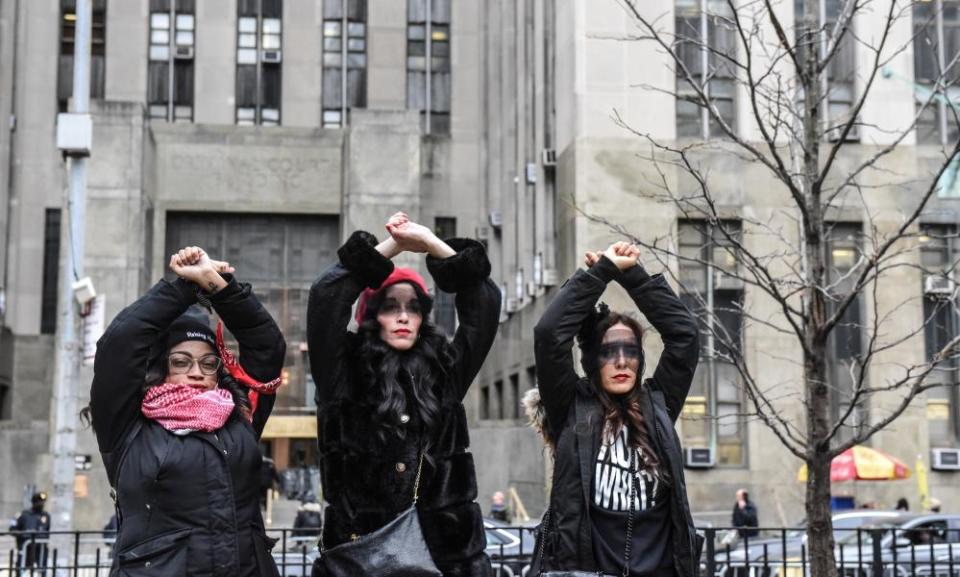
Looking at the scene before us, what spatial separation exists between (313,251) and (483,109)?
8.44 meters

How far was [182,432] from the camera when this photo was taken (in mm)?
5031

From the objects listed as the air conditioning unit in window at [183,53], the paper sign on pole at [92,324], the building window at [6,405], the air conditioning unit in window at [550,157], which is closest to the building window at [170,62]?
the air conditioning unit in window at [183,53]

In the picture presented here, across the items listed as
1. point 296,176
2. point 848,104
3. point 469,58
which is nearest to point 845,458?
point 848,104

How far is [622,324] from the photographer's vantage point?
5512 mm

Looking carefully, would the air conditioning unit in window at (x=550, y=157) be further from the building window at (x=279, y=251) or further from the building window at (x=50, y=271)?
the building window at (x=50, y=271)

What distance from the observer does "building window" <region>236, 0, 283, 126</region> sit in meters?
47.6

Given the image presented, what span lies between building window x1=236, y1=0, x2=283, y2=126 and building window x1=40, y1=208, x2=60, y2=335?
7852 mm

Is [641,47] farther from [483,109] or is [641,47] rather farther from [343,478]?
[343,478]

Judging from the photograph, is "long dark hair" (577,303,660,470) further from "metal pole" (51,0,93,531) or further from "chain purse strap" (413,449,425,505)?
"metal pole" (51,0,93,531)

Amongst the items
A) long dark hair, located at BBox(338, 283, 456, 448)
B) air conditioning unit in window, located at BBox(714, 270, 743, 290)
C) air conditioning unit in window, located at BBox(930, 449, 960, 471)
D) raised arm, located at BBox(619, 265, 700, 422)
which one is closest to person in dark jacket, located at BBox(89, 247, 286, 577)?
long dark hair, located at BBox(338, 283, 456, 448)

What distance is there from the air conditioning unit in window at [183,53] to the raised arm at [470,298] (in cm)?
4358

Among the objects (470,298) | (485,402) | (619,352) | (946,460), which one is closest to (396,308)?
(470,298)

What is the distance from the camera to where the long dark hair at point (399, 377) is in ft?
17.5

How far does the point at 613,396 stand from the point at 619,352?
0.64 feet
